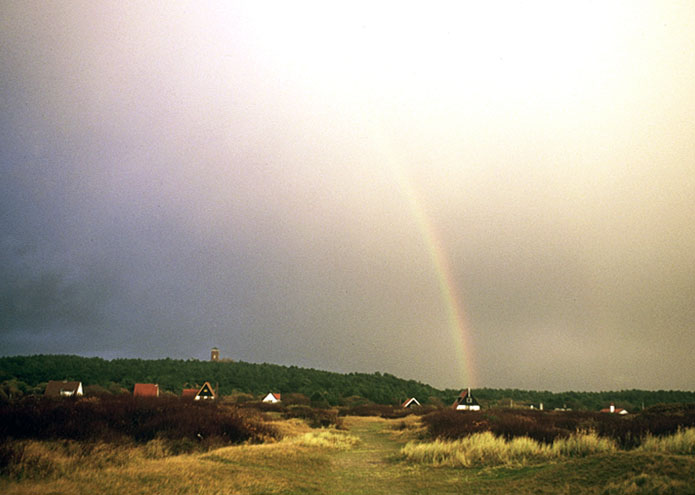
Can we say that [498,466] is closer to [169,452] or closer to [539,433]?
[539,433]

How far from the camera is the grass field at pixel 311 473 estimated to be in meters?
10.7

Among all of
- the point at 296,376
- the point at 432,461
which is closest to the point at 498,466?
the point at 432,461

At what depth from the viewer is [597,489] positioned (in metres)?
11.0

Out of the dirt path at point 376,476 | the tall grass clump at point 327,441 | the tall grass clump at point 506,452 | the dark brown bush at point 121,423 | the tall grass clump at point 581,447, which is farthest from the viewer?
the tall grass clump at point 327,441

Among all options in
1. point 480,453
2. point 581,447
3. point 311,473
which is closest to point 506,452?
point 480,453

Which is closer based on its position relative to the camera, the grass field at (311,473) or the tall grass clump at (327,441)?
the grass field at (311,473)

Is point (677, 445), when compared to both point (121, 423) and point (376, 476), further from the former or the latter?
point (121, 423)

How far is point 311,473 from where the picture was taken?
15.9m

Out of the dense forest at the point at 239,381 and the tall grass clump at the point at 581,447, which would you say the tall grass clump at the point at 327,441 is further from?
the dense forest at the point at 239,381

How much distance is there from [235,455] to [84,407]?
7.77 metres

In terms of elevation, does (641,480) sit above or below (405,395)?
above

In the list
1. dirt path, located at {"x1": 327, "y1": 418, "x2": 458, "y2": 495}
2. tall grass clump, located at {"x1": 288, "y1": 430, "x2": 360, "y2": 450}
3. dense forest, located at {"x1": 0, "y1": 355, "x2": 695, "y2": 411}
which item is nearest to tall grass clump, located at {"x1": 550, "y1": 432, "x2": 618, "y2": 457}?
dirt path, located at {"x1": 327, "y1": 418, "x2": 458, "y2": 495}

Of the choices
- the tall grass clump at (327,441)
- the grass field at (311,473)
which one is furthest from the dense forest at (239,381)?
the grass field at (311,473)

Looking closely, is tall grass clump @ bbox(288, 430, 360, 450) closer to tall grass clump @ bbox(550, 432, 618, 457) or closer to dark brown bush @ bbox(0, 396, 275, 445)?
dark brown bush @ bbox(0, 396, 275, 445)
